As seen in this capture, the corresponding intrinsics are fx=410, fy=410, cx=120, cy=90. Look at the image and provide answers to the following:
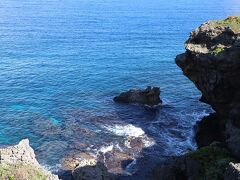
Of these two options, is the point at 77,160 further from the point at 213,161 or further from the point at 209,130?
the point at 209,130

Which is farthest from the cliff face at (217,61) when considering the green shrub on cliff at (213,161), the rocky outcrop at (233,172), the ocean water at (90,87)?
the rocky outcrop at (233,172)

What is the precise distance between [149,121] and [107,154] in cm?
1533

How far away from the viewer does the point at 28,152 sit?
156ft

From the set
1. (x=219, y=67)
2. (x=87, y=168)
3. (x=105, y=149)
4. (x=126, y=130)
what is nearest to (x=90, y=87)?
(x=126, y=130)

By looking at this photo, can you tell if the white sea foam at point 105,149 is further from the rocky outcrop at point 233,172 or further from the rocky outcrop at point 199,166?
the rocky outcrop at point 233,172

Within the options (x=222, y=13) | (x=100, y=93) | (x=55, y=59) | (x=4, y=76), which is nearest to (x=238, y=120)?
(x=100, y=93)

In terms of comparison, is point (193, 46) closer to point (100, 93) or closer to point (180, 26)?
point (100, 93)

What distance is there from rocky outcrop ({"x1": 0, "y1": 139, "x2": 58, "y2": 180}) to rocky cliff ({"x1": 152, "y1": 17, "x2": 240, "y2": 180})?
15.2m

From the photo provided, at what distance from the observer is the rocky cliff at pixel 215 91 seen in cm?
4550

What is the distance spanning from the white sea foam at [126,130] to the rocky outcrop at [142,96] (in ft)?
35.1

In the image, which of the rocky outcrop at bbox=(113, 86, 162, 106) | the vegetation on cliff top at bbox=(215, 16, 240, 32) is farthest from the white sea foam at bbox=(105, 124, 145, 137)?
the vegetation on cliff top at bbox=(215, 16, 240, 32)

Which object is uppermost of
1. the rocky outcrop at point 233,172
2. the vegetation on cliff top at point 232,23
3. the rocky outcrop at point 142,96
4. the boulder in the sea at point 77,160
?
the vegetation on cliff top at point 232,23

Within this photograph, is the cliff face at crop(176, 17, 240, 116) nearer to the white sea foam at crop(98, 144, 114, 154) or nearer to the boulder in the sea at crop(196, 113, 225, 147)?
the boulder in the sea at crop(196, 113, 225, 147)

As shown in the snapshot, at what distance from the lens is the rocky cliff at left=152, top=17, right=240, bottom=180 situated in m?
45.5
